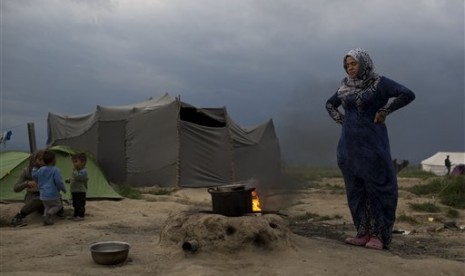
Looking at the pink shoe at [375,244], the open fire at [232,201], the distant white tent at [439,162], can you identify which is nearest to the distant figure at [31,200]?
the open fire at [232,201]

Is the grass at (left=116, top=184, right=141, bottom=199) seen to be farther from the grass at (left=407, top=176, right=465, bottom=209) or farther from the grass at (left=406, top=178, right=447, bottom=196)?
the grass at (left=406, top=178, right=447, bottom=196)

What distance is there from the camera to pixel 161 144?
15.3m

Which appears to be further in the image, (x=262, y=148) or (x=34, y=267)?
(x=262, y=148)

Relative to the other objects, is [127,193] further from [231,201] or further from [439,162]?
[439,162]

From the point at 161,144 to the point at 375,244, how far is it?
1067 cm

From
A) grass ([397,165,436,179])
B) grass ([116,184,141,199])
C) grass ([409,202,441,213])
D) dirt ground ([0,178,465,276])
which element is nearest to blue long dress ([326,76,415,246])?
dirt ground ([0,178,465,276])

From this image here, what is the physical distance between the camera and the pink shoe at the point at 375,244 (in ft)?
17.8

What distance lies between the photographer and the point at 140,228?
776 cm

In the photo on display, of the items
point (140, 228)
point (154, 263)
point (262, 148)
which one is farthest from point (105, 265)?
point (262, 148)

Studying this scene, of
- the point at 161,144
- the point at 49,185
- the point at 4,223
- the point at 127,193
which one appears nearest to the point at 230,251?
the point at 49,185

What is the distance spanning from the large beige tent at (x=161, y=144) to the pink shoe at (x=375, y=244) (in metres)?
9.28

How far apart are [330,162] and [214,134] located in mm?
8819

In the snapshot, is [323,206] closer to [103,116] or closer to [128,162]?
[128,162]

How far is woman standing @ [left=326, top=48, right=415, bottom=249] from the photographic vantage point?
208 inches
